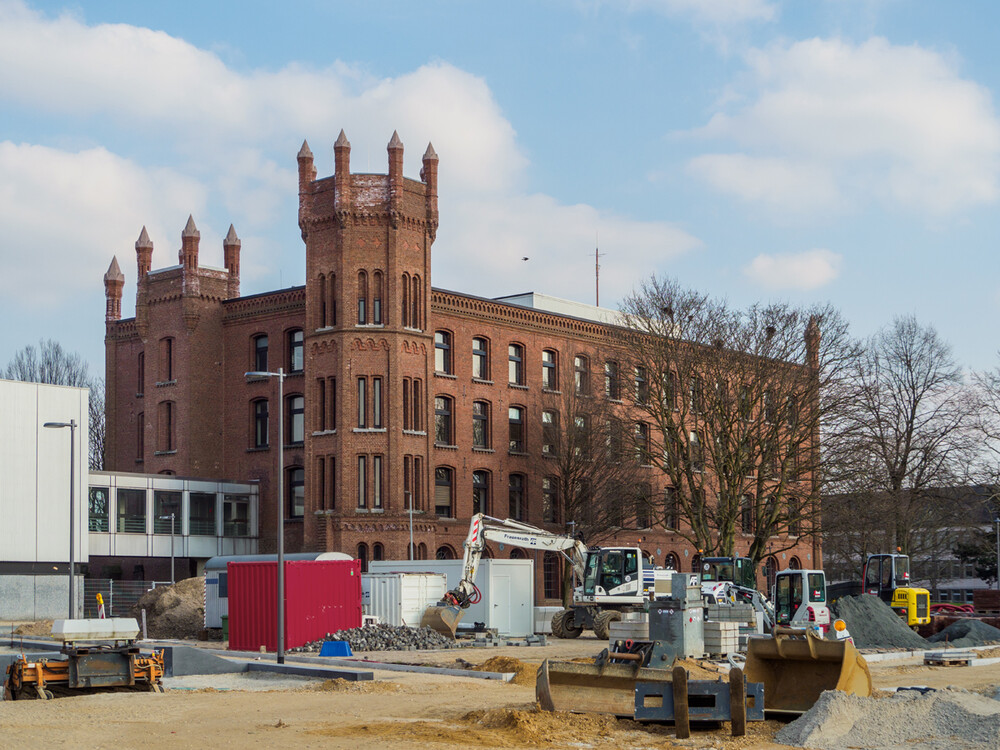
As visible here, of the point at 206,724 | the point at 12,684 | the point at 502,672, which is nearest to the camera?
the point at 206,724

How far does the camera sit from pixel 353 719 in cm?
1902

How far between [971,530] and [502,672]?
150 ft

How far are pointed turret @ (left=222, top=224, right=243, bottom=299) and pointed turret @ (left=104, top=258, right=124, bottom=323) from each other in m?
6.61

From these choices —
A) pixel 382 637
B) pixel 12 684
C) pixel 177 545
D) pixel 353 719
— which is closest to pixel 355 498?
pixel 177 545

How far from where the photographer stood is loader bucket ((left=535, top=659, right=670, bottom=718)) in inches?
722

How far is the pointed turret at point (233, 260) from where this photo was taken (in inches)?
2472

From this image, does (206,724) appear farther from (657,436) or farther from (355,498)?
(657,436)

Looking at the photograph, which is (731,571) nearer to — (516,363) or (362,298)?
(362,298)

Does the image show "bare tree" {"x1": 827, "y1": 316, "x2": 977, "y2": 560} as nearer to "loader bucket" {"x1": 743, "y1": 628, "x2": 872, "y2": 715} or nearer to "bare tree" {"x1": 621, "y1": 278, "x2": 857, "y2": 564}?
"bare tree" {"x1": 621, "y1": 278, "x2": 857, "y2": 564}

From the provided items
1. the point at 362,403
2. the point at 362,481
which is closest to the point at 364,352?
the point at 362,403

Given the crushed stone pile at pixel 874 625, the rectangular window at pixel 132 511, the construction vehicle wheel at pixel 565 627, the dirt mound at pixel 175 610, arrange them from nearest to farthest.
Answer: the crushed stone pile at pixel 874 625, the construction vehicle wheel at pixel 565 627, the dirt mound at pixel 175 610, the rectangular window at pixel 132 511

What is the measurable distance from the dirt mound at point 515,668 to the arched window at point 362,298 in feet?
91.0

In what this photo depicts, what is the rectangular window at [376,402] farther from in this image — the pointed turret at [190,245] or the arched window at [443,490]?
the pointed turret at [190,245]

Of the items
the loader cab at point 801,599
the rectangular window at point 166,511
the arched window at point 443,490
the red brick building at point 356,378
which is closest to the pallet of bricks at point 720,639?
the loader cab at point 801,599
